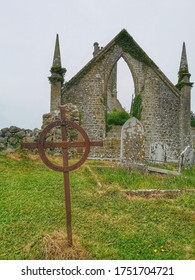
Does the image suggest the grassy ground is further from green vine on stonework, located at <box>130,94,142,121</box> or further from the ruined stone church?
green vine on stonework, located at <box>130,94,142,121</box>

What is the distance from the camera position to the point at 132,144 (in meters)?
10.8

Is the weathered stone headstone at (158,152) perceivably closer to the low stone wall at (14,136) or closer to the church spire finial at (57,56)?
the church spire finial at (57,56)

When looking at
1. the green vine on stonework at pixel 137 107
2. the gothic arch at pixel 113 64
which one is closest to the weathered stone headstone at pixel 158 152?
the green vine on stonework at pixel 137 107

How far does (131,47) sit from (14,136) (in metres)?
11.1

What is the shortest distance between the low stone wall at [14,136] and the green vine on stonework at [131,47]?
400 inches

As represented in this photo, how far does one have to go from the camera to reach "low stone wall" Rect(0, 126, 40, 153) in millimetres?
11205

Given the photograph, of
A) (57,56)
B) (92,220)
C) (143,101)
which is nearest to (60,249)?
(92,220)

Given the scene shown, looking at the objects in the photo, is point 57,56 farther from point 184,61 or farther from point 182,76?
point 184,61

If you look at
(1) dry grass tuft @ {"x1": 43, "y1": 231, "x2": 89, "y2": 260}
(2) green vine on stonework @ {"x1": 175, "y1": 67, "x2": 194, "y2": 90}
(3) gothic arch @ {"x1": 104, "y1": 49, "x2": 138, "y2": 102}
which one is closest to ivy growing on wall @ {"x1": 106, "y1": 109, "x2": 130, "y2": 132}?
(3) gothic arch @ {"x1": 104, "y1": 49, "x2": 138, "y2": 102}

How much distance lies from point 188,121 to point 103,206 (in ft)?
45.0

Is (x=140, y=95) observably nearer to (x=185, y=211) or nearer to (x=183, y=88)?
(x=183, y=88)

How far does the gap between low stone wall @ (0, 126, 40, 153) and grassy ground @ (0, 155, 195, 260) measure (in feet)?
9.16

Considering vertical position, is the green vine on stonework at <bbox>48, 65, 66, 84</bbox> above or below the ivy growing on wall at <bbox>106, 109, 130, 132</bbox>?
above

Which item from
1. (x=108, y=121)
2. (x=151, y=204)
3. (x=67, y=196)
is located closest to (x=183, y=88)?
(x=108, y=121)
